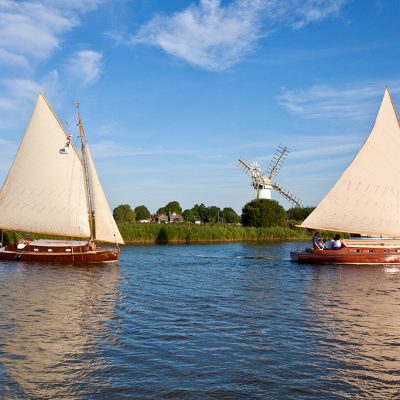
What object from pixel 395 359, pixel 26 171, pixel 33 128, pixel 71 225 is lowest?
pixel 395 359

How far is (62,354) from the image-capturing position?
12.3 m

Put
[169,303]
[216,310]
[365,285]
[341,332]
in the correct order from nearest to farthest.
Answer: [341,332] < [216,310] < [169,303] < [365,285]

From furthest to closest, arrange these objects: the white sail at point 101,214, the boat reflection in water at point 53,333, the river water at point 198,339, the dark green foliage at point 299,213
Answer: the dark green foliage at point 299,213 → the white sail at point 101,214 → the boat reflection in water at point 53,333 → the river water at point 198,339

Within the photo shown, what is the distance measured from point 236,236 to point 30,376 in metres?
57.0

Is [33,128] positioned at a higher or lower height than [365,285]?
higher

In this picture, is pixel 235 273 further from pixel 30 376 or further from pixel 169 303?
pixel 30 376

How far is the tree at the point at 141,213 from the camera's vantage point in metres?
170

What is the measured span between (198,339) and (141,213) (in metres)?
157

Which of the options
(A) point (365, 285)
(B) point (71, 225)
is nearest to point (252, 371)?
(A) point (365, 285)

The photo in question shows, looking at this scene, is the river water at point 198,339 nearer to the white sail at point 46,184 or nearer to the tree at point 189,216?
the white sail at point 46,184

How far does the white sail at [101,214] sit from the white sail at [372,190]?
15613 millimetres

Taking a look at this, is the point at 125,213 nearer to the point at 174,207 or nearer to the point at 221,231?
the point at 174,207

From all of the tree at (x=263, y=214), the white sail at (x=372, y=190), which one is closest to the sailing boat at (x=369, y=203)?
the white sail at (x=372, y=190)

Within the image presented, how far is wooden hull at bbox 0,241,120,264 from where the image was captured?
35812 millimetres
